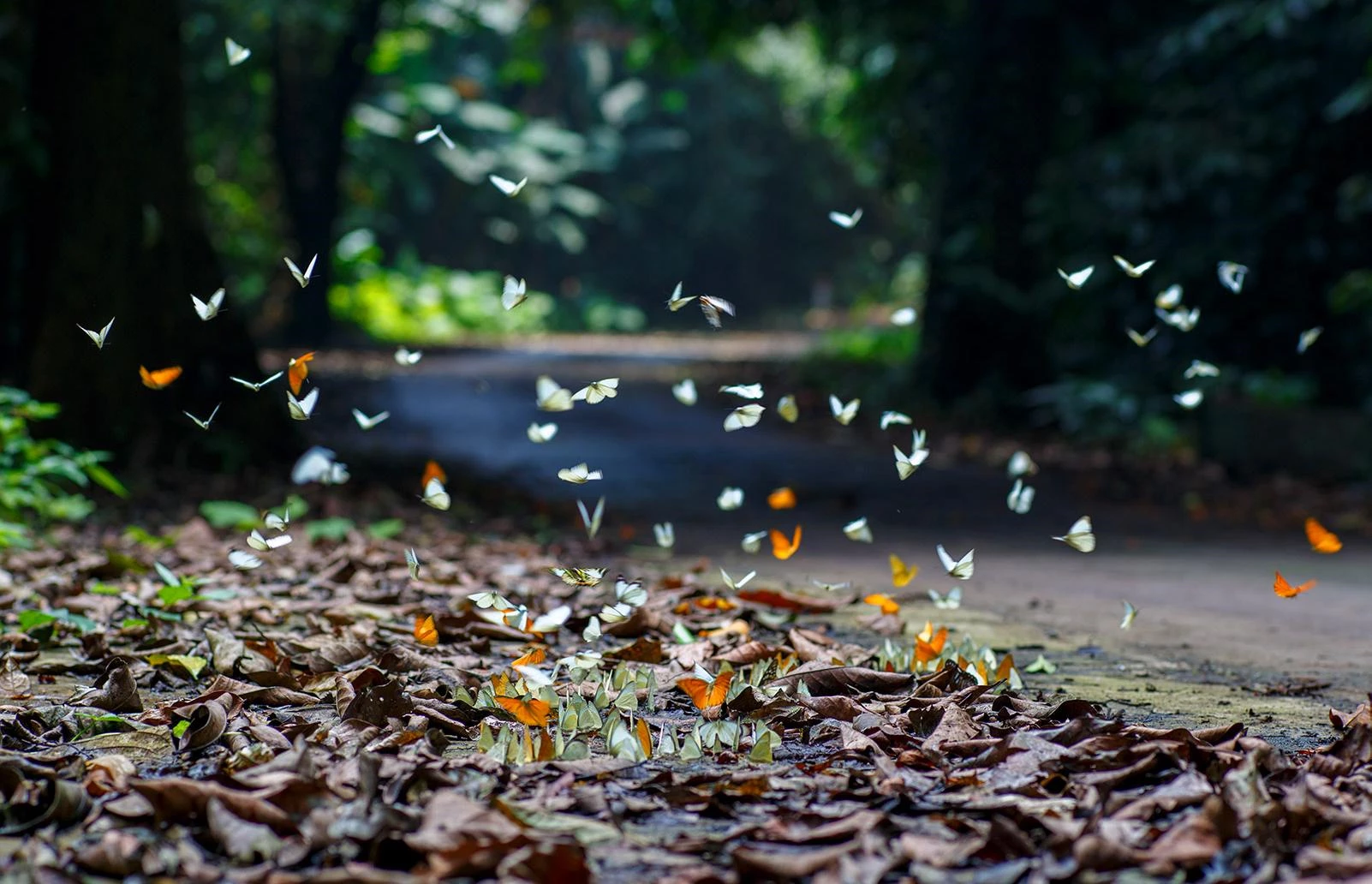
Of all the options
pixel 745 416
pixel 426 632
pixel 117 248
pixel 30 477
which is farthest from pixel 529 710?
pixel 117 248

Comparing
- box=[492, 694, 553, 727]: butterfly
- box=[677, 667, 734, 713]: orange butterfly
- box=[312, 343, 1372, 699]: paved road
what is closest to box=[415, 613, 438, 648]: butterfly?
box=[492, 694, 553, 727]: butterfly

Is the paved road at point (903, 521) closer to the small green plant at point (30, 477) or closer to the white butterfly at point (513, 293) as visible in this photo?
the small green plant at point (30, 477)

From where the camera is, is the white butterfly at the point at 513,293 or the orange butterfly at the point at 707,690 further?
the white butterfly at the point at 513,293

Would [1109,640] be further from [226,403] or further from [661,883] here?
[226,403]

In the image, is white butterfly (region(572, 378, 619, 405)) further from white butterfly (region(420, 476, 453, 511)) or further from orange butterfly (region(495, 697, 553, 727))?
orange butterfly (region(495, 697, 553, 727))

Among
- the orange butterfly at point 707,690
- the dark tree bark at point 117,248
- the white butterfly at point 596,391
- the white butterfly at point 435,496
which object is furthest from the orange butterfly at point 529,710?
the dark tree bark at point 117,248
